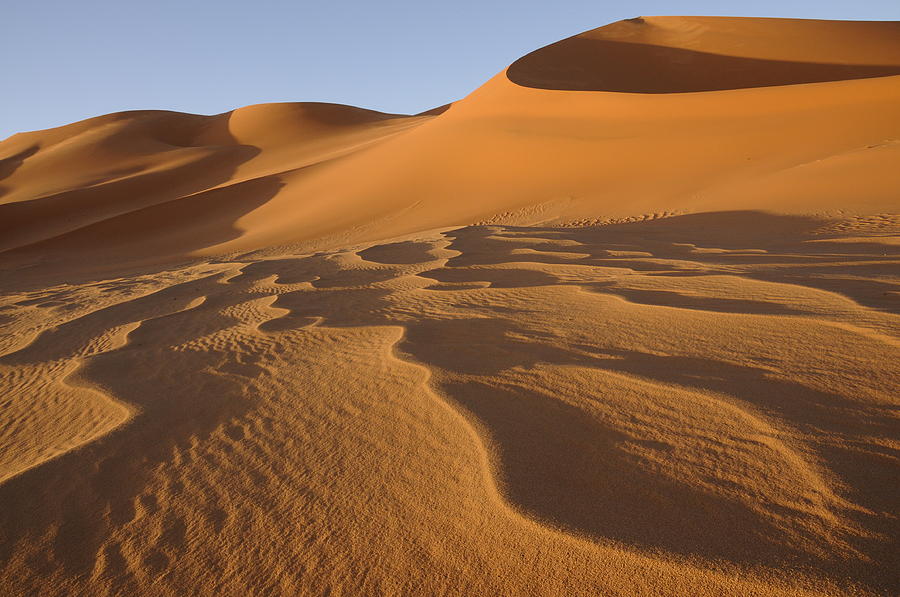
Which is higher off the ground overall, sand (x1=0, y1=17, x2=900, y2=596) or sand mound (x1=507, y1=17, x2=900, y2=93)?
sand mound (x1=507, y1=17, x2=900, y2=93)

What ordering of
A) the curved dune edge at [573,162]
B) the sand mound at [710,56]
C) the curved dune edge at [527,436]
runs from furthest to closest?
the sand mound at [710,56] < the curved dune edge at [573,162] < the curved dune edge at [527,436]

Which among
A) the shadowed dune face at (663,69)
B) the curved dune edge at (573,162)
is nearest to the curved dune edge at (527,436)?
the curved dune edge at (573,162)

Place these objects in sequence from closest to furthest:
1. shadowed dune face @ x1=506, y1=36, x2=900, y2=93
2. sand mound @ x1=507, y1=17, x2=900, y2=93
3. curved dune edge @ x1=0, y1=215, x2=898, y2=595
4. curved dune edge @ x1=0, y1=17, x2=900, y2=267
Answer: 1. curved dune edge @ x1=0, y1=215, x2=898, y2=595
2. curved dune edge @ x1=0, y1=17, x2=900, y2=267
3. shadowed dune face @ x1=506, y1=36, x2=900, y2=93
4. sand mound @ x1=507, y1=17, x2=900, y2=93

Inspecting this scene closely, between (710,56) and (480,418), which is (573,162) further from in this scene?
(710,56)

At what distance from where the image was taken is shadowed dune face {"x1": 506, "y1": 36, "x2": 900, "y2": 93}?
14.0m

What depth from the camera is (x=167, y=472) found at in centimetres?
126

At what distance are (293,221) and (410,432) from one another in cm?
859

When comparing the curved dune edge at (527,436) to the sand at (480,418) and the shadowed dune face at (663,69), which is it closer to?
the sand at (480,418)

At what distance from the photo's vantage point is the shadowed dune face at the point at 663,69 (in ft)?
46.0

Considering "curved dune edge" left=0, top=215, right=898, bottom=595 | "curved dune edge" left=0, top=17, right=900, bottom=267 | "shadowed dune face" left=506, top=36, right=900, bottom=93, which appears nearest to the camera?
"curved dune edge" left=0, top=215, right=898, bottom=595

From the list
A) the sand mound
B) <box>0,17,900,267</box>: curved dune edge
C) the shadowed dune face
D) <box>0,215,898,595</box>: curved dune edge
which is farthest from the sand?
the sand mound

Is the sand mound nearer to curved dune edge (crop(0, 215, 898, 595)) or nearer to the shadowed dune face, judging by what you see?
the shadowed dune face

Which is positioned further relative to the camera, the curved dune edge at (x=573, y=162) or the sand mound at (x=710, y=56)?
the sand mound at (x=710, y=56)

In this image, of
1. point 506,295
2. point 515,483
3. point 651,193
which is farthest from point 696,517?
point 651,193
